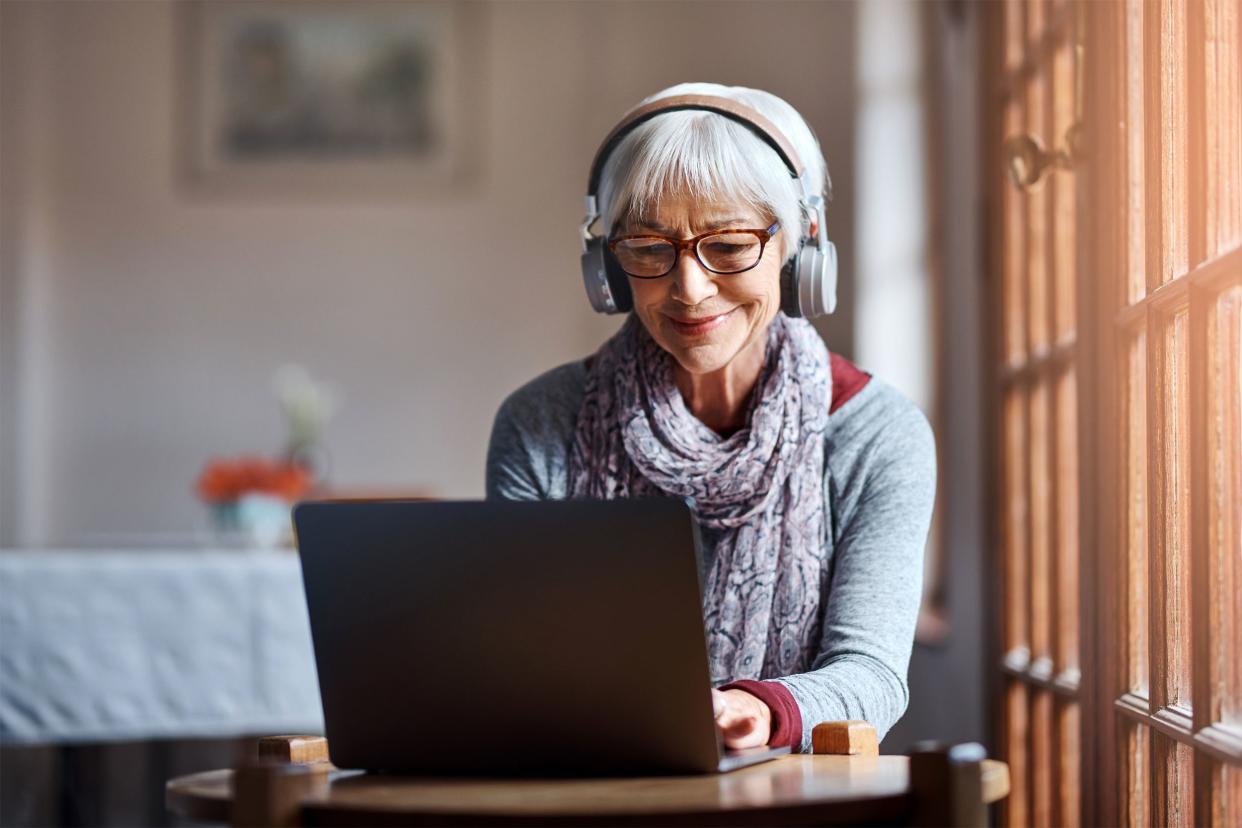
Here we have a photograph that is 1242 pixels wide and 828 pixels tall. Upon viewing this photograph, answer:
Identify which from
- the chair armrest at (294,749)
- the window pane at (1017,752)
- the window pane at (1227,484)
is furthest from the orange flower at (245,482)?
the window pane at (1227,484)

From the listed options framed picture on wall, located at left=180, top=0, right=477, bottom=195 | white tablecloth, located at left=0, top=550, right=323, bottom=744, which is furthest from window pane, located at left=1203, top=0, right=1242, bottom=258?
framed picture on wall, located at left=180, top=0, right=477, bottom=195

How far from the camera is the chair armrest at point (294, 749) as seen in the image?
964 millimetres

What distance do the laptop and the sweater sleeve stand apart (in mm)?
194

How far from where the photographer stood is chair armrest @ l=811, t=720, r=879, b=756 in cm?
95

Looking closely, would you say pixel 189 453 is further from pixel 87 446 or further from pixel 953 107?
pixel 953 107

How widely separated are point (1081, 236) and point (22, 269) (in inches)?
163

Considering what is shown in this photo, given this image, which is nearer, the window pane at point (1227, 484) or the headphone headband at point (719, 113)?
the window pane at point (1227, 484)

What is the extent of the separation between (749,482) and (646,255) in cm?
23

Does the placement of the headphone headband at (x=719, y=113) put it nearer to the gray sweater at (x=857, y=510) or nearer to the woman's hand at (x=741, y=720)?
the gray sweater at (x=857, y=510)

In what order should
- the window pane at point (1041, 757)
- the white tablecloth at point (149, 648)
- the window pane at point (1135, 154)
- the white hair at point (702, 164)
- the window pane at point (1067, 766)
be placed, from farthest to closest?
the white tablecloth at point (149, 648)
the window pane at point (1041, 757)
the window pane at point (1067, 766)
the window pane at point (1135, 154)
the white hair at point (702, 164)

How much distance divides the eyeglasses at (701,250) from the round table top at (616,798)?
1.57ft

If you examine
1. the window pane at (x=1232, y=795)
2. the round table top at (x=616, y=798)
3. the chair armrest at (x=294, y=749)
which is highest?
the round table top at (x=616, y=798)

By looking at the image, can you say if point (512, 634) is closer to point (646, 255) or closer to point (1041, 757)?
point (646, 255)

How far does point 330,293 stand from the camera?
4.89 m
